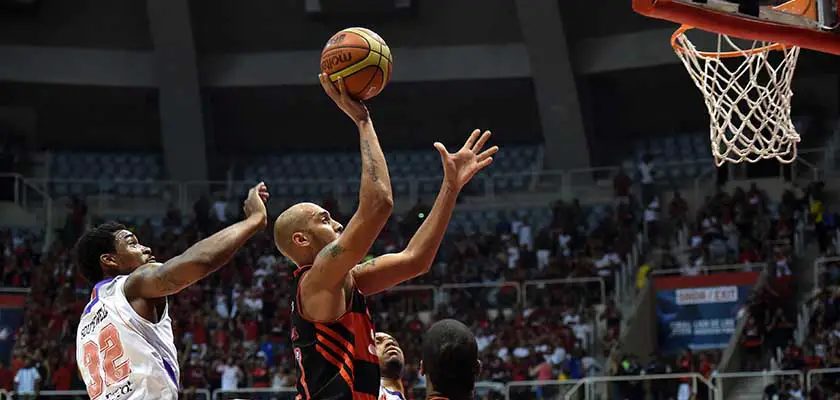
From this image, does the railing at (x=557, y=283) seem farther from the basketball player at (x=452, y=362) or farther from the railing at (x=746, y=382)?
the basketball player at (x=452, y=362)

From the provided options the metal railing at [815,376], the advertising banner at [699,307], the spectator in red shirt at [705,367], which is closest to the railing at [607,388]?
the spectator in red shirt at [705,367]

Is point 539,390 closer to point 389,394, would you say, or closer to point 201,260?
point 389,394

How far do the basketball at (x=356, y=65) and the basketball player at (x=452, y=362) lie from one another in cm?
97

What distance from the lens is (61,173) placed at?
76.9 feet

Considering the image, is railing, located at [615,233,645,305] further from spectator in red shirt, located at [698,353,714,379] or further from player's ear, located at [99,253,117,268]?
player's ear, located at [99,253,117,268]

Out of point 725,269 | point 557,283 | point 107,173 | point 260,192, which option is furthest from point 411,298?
point 260,192

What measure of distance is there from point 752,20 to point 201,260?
156 inches

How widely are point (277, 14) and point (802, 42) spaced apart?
16.5 metres

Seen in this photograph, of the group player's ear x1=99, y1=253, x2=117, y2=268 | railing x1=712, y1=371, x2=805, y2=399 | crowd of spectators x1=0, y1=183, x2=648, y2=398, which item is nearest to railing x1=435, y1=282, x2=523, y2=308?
crowd of spectators x1=0, y1=183, x2=648, y2=398

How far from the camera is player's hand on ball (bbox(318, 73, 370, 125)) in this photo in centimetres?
409

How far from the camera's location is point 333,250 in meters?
3.98

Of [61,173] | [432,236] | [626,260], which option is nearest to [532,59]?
[626,260]

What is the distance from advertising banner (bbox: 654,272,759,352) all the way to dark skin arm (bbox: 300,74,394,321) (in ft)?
49.0

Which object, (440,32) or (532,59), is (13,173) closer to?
(440,32)
